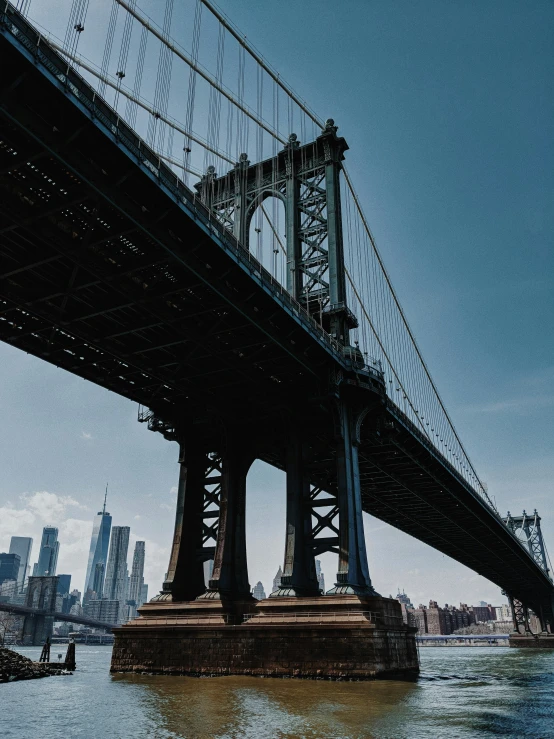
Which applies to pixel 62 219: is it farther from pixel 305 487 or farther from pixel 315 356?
pixel 305 487

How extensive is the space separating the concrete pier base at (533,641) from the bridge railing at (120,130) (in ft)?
366

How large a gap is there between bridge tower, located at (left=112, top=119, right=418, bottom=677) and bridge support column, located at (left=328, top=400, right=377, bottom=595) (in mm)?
66

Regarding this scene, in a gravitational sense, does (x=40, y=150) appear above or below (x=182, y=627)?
above

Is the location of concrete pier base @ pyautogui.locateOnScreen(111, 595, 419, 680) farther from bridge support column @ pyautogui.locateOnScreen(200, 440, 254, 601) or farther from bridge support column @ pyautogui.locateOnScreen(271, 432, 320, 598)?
bridge support column @ pyautogui.locateOnScreen(271, 432, 320, 598)

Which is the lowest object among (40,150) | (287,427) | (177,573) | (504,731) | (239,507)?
(504,731)

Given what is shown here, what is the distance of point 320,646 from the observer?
96.4 feet

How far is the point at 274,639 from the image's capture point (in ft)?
100

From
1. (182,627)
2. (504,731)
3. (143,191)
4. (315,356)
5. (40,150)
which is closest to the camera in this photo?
(504,731)

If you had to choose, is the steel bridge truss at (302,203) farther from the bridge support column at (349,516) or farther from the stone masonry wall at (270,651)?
the stone masonry wall at (270,651)

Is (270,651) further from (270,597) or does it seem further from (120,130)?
(120,130)

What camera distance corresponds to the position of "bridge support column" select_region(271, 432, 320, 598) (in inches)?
1352

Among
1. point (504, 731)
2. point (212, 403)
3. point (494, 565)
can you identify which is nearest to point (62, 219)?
point (212, 403)

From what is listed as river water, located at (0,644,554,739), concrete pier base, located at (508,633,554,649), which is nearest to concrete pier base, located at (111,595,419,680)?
river water, located at (0,644,554,739)

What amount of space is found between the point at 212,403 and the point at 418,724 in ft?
82.6
